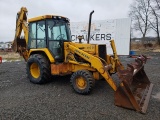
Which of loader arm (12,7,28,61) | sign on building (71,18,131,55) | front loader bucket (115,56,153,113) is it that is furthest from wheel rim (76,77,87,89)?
sign on building (71,18,131,55)

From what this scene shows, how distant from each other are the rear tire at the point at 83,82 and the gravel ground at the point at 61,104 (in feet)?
0.56

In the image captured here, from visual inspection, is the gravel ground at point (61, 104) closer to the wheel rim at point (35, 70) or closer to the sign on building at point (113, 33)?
the wheel rim at point (35, 70)

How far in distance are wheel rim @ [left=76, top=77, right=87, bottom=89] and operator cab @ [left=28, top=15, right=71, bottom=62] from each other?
1.30m

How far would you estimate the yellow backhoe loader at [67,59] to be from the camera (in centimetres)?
571

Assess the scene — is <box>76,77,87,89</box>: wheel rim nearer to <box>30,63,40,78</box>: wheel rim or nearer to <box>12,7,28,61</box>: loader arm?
<box>30,63,40,78</box>: wheel rim

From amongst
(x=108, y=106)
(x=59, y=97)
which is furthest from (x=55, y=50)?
(x=108, y=106)

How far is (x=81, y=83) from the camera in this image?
18.8 ft

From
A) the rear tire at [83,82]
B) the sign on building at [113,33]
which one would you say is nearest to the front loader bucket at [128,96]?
the rear tire at [83,82]

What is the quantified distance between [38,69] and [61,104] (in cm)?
248

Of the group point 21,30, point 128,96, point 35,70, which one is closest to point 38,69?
point 35,70

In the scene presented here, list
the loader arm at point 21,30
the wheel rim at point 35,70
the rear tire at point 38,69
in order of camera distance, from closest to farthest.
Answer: the rear tire at point 38,69, the wheel rim at point 35,70, the loader arm at point 21,30

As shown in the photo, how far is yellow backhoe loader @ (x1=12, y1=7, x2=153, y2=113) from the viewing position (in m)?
5.71

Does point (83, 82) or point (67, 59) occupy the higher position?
point (67, 59)

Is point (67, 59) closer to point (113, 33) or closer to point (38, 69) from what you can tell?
point (38, 69)
